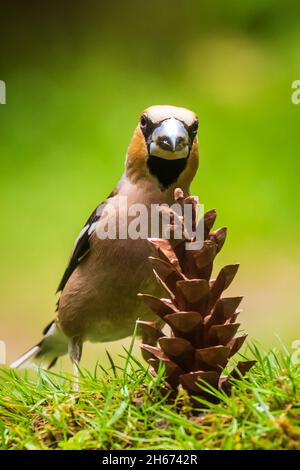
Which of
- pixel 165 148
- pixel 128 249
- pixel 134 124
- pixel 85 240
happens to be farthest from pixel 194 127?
pixel 134 124

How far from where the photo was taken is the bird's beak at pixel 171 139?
5.36 feet

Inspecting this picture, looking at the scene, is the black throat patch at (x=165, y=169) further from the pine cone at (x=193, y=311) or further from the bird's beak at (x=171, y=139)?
the pine cone at (x=193, y=311)

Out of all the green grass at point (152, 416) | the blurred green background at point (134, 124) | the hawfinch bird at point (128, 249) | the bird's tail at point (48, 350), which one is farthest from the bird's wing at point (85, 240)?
the blurred green background at point (134, 124)

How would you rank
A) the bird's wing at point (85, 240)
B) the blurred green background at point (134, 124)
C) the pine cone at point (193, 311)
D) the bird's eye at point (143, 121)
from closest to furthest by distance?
1. the pine cone at point (193, 311)
2. the bird's eye at point (143, 121)
3. the bird's wing at point (85, 240)
4. the blurred green background at point (134, 124)

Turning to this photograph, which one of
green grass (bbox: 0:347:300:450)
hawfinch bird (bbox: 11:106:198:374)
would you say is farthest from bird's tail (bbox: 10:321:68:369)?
green grass (bbox: 0:347:300:450)

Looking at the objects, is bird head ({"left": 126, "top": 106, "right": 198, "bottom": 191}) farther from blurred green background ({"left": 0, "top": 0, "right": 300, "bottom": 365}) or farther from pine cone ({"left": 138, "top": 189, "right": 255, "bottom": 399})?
blurred green background ({"left": 0, "top": 0, "right": 300, "bottom": 365})

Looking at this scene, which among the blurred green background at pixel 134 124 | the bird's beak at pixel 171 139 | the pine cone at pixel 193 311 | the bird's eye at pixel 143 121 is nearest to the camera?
the pine cone at pixel 193 311

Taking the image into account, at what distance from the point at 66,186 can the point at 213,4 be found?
4.82 ft

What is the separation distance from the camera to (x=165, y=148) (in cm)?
167

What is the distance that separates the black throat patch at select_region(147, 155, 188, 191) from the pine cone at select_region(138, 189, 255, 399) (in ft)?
1.55

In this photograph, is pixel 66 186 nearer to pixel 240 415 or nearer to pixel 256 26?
pixel 256 26

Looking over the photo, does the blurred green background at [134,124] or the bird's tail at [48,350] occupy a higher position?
the blurred green background at [134,124]

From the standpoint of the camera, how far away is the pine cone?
132 cm

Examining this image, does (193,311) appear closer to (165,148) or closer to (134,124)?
(165,148)
